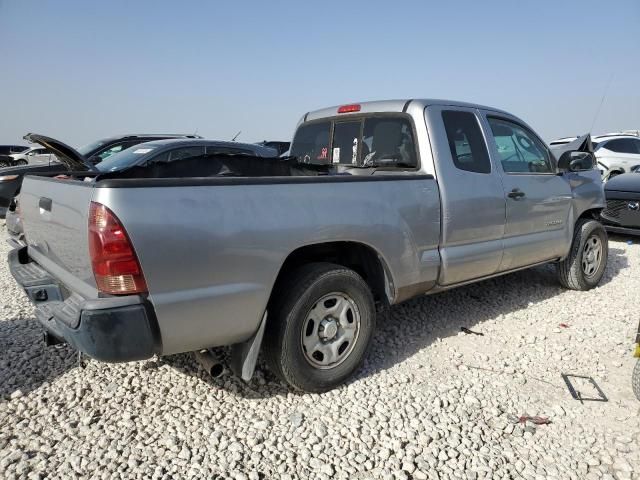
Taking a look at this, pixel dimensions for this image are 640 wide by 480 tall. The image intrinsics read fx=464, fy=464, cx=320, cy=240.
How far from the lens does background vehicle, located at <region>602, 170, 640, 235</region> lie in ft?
24.4

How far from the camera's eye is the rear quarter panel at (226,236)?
86.9 inches

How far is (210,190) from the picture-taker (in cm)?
238

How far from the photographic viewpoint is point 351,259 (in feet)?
10.8

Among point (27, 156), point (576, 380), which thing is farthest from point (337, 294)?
point (27, 156)

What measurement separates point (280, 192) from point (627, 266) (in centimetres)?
574

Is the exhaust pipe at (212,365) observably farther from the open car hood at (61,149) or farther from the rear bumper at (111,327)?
the open car hood at (61,149)

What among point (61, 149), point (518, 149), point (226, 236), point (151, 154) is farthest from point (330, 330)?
point (151, 154)

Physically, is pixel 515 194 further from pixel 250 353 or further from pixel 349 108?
pixel 250 353

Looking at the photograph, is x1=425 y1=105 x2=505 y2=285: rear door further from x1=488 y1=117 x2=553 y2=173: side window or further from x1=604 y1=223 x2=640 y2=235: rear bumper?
x1=604 y1=223 x2=640 y2=235: rear bumper

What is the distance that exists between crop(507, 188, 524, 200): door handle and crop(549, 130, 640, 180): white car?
11706 millimetres

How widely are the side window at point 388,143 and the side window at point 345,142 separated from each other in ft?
0.30

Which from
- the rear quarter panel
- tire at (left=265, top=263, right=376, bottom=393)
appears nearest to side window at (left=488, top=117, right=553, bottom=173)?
the rear quarter panel

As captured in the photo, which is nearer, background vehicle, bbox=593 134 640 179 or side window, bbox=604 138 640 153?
background vehicle, bbox=593 134 640 179

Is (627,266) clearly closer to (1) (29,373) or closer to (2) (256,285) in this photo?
(2) (256,285)
